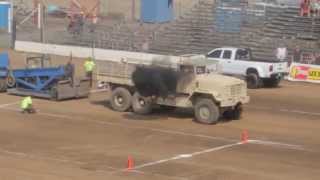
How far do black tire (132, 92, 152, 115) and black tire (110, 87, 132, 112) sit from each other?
0.92ft

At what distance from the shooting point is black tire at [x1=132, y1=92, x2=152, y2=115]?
2852 cm

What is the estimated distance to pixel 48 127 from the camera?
26.2 meters

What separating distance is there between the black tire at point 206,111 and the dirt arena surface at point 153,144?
0.26 m

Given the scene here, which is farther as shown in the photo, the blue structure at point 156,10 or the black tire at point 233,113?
the blue structure at point 156,10

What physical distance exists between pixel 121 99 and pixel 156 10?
1225 inches

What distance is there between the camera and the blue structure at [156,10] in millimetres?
59531

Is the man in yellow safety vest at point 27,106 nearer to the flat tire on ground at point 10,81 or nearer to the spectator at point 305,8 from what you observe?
the flat tire on ground at point 10,81

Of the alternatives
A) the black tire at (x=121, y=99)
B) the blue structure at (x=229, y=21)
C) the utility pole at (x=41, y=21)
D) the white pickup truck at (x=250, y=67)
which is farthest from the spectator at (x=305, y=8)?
the black tire at (x=121, y=99)

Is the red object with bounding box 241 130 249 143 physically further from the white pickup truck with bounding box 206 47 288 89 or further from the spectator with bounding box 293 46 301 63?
the spectator with bounding box 293 46 301 63

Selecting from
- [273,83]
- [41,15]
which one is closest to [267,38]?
[273,83]

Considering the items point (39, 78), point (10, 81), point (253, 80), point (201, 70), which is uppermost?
point (201, 70)

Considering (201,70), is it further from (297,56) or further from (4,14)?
(4,14)

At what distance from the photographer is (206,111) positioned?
27.1 meters

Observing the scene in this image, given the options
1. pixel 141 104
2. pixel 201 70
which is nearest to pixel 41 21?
pixel 141 104
